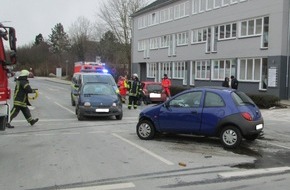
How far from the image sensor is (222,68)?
112 ft

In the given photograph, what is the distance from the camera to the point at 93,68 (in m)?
31.3

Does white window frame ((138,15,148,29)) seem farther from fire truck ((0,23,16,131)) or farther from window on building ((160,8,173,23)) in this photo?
fire truck ((0,23,16,131))

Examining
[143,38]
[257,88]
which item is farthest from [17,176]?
[143,38]

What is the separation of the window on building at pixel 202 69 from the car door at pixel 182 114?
25.7 metres

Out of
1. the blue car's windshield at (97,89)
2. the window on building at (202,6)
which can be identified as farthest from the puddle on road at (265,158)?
the window on building at (202,6)

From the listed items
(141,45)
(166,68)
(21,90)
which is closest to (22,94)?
(21,90)

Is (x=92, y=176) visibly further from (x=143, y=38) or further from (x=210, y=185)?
(x=143, y=38)

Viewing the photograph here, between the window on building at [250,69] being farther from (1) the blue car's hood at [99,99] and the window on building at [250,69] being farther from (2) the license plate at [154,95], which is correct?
(1) the blue car's hood at [99,99]

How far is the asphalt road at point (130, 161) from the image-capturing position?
6.88 metres

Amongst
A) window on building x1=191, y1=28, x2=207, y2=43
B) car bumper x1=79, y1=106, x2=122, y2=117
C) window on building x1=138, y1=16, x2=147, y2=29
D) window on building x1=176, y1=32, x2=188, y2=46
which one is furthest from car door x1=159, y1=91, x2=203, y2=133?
window on building x1=138, y1=16, x2=147, y2=29

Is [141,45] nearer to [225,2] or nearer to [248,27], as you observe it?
[225,2]

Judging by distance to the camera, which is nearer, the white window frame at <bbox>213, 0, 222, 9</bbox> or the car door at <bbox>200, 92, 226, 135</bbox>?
the car door at <bbox>200, 92, 226, 135</bbox>

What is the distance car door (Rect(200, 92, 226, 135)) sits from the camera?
10203 millimetres

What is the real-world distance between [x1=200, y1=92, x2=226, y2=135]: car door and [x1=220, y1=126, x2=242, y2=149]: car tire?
27cm
